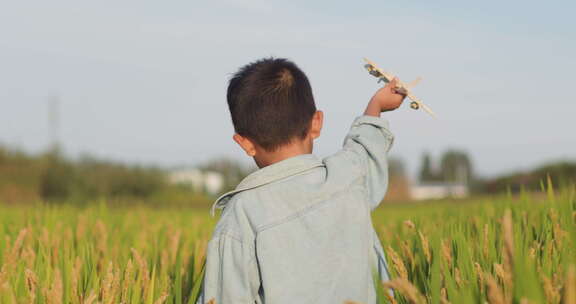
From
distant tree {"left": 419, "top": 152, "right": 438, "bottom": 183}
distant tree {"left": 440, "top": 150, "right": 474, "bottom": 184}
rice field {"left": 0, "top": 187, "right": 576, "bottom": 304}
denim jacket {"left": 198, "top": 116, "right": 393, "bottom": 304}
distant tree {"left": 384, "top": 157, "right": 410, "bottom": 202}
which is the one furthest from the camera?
distant tree {"left": 419, "top": 152, "right": 438, "bottom": 183}

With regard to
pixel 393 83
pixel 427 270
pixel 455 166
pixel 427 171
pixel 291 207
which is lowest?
pixel 427 171

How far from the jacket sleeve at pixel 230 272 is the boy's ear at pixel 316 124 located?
0.49m

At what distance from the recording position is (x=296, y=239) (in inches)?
Result: 71.2

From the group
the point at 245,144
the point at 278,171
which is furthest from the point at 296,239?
the point at 245,144

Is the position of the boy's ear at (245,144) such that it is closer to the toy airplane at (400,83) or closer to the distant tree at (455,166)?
the toy airplane at (400,83)

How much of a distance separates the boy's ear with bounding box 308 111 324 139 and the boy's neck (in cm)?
5

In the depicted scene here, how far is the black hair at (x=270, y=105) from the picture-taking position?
1879mm

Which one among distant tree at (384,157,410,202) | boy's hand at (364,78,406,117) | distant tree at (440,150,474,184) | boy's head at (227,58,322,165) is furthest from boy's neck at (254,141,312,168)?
distant tree at (440,150,474,184)

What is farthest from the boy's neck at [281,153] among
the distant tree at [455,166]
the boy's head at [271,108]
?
the distant tree at [455,166]

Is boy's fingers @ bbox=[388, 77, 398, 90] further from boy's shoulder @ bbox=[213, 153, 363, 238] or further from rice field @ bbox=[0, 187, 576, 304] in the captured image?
rice field @ bbox=[0, 187, 576, 304]

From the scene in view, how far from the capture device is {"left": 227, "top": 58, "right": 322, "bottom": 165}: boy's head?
1.88 meters

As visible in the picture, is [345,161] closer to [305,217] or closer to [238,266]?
[305,217]

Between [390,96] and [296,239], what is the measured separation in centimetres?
67

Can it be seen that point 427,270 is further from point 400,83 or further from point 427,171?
point 427,171
